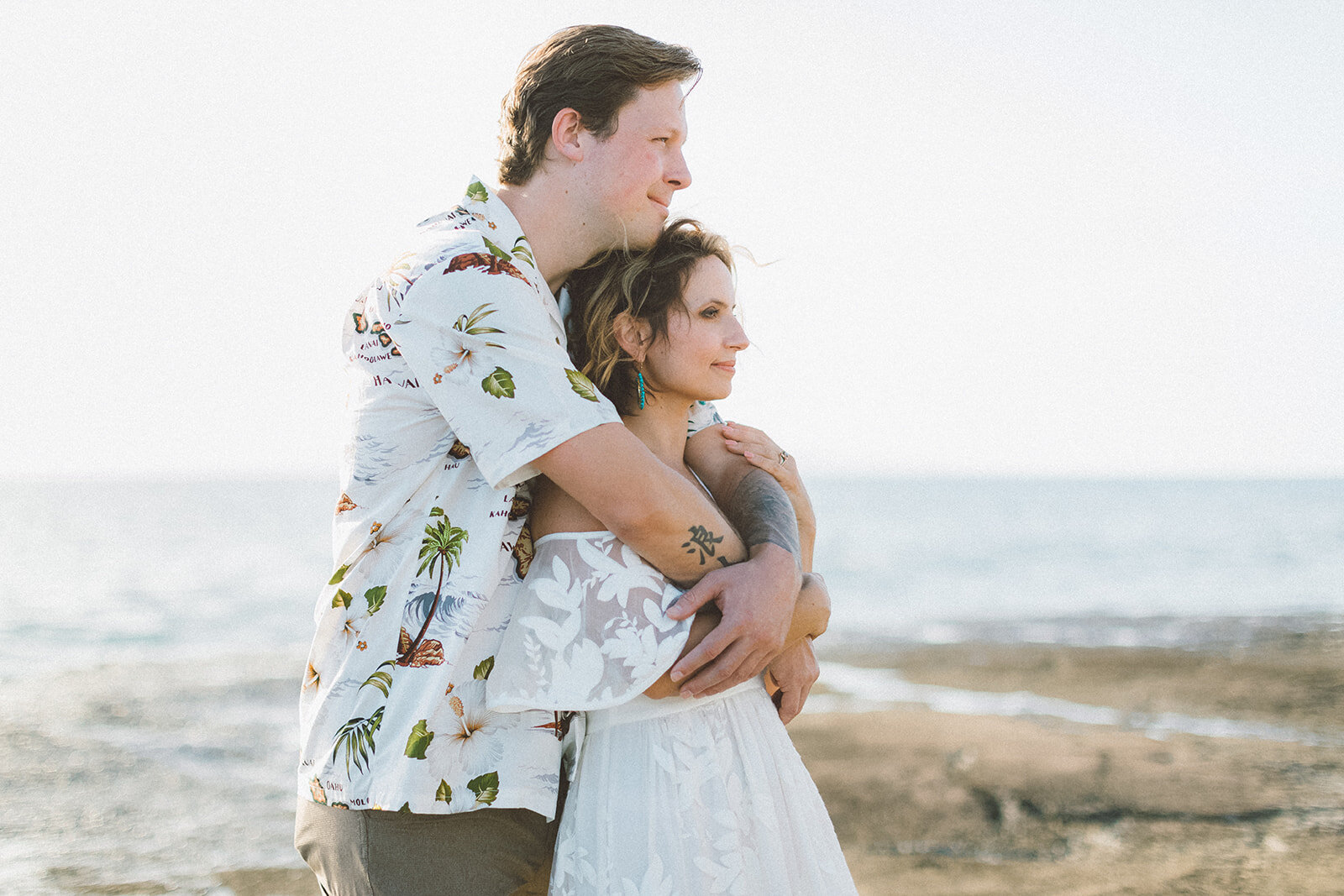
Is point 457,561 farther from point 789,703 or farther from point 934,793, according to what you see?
point 934,793

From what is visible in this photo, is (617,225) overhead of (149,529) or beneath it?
overhead

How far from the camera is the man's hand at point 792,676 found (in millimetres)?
2109

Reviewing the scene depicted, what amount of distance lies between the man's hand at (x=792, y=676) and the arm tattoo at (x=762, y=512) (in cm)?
24

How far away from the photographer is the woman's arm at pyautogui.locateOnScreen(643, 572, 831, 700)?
1.88m

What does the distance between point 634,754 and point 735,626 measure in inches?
12.8

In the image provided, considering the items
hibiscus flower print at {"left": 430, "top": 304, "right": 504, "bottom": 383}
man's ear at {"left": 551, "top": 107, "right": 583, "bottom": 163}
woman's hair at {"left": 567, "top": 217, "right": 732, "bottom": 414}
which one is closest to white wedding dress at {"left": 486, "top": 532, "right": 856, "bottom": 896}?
hibiscus flower print at {"left": 430, "top": 304, "right": 504, "bottom": 383}

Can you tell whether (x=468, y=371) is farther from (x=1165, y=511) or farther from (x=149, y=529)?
(x=1165, y=511)

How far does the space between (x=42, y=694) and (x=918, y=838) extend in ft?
30.4

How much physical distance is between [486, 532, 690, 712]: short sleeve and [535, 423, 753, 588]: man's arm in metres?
0.06

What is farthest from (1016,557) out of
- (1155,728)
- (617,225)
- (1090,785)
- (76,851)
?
(617,225)

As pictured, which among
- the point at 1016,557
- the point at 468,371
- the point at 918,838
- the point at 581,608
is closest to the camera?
the point at 468,371

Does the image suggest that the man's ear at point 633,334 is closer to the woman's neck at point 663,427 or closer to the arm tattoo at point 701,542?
the woman's neck at point 663,427

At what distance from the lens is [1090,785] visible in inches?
245

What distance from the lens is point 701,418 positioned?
8.32 feet
